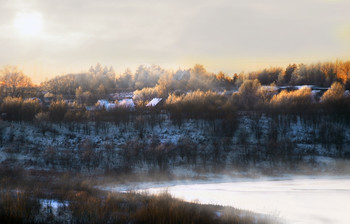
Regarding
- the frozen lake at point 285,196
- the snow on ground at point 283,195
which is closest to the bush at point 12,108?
the snow on ground at point 283,195

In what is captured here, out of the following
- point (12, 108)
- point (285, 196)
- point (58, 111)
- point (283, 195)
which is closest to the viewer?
point (285, 196)

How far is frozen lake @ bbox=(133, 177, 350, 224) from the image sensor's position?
12791 mm

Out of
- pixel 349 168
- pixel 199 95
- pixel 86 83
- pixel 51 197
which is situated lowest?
pixel 349 168

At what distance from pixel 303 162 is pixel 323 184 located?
592cm

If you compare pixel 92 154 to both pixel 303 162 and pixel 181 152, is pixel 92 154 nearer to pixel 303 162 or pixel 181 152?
pixel 181 152

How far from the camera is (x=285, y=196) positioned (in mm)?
16453

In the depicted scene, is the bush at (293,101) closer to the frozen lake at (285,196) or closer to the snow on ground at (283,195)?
the snow on ground at (283,195)

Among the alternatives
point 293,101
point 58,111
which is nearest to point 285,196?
point 293,101

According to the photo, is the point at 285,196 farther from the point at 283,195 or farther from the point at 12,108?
the point at 12,108

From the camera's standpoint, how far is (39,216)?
33.2 feet

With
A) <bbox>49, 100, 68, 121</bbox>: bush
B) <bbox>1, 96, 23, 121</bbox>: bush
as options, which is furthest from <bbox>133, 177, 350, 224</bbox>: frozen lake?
<bbox>1, 96, 23, 121</bbox>: bush

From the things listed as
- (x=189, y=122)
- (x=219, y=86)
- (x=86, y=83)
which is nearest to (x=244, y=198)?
(x=189, y=122)

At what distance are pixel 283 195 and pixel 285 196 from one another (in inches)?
11.1

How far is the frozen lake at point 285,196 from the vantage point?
1279 cm
